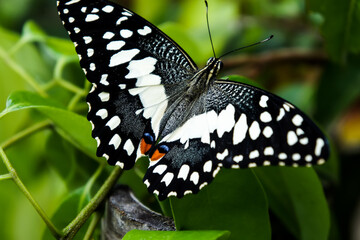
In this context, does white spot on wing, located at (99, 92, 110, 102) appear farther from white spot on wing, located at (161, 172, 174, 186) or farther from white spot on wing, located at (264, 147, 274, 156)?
white spot on wing, located at (264, 147, 274, 156)

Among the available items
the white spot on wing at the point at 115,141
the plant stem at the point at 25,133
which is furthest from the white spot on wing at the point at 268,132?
the plant stem at the point at 25,133

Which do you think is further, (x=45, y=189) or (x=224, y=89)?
(x=45, y=189)

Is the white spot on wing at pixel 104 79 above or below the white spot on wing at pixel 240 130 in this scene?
above

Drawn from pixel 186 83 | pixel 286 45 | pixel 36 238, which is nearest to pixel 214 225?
pixel 186 83

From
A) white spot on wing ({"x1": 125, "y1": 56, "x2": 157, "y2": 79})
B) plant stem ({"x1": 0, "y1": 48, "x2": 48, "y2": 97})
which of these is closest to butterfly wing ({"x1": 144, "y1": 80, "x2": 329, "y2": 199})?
white spot on wing ({"x1": 125, "y1": 56, "x2": 157, "y2": 79})

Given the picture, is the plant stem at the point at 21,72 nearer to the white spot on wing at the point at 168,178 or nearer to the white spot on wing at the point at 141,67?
the white spot on wing at the point at 141,67

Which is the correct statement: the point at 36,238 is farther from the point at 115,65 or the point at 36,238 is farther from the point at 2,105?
the point at 115,65

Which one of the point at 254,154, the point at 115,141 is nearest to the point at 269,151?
the point at 254,154
